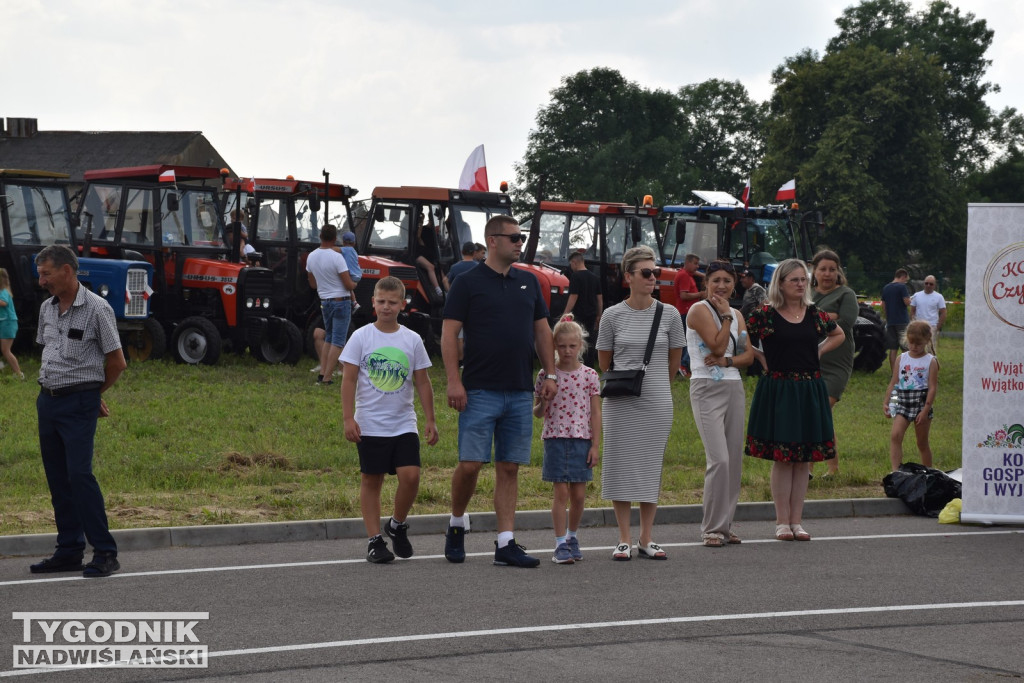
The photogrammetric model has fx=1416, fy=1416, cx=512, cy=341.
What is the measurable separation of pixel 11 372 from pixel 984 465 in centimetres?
1297

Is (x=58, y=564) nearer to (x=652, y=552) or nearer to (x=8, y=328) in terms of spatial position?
(x=652, y=552)

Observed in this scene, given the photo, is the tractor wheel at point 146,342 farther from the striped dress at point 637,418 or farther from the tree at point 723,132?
the tree at point 723,132

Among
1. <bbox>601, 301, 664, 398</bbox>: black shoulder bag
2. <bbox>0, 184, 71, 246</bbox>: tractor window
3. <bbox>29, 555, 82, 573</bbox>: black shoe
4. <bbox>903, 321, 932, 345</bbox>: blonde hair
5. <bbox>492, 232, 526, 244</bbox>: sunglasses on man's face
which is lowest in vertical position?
<bbox>29, 555, 82, 573</bbox>: black shoe

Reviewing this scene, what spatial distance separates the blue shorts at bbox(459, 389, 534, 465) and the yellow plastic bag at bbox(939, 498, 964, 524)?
390cm

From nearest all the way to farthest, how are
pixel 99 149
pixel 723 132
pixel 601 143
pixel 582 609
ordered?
pixel 582 609
pixel 99 149
pixel 601 143
pixel 723 132

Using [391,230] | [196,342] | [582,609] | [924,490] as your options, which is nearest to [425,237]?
[391,230]

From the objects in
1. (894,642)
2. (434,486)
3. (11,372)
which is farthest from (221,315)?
(894,642)

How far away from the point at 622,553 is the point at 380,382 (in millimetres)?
1826

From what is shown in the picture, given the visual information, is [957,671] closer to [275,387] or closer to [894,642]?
[894,642]

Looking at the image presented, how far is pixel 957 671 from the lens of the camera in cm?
589

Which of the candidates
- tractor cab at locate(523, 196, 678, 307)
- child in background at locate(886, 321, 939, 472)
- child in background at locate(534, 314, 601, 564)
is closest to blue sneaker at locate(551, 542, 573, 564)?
child in background at locate(534, 314, 601, 564)

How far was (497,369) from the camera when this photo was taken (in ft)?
27.2

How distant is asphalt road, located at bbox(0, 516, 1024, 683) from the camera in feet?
19.5

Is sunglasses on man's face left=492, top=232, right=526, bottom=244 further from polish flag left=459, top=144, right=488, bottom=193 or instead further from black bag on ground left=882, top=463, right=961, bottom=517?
polish flag left=459, top=144, right=488, bottom=193
